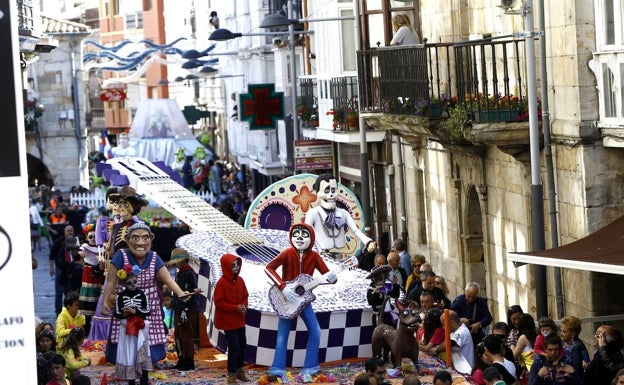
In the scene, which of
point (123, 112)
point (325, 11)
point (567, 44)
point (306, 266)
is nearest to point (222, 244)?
point (306, 266)

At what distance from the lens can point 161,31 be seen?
290 feet

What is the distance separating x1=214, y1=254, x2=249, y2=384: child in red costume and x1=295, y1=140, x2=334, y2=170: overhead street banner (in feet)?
62.0

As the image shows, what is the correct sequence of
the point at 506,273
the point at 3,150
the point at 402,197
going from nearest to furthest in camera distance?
1. the point at 3,150
2. the point at 506,273
3. the point at 402,197

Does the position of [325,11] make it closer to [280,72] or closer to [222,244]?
[280,72]

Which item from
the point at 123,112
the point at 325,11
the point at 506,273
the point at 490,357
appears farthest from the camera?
the point at 123,112

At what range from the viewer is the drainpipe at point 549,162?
18.7m

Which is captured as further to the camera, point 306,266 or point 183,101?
point 183,101

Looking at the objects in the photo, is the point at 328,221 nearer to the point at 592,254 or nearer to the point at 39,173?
the point at 592,254

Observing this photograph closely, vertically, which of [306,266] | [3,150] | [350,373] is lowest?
[350,373]

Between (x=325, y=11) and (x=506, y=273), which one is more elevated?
(x=325, y=11)

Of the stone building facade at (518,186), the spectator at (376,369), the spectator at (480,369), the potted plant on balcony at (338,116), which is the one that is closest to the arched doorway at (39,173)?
the potted plant on balcony at (338,116)

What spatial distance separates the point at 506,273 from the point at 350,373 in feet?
21.3

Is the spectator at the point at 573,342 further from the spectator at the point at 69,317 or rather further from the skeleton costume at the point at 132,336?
the spectator at the point at 69,317

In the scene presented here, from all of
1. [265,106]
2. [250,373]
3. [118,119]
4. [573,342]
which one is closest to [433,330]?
[250,373]
